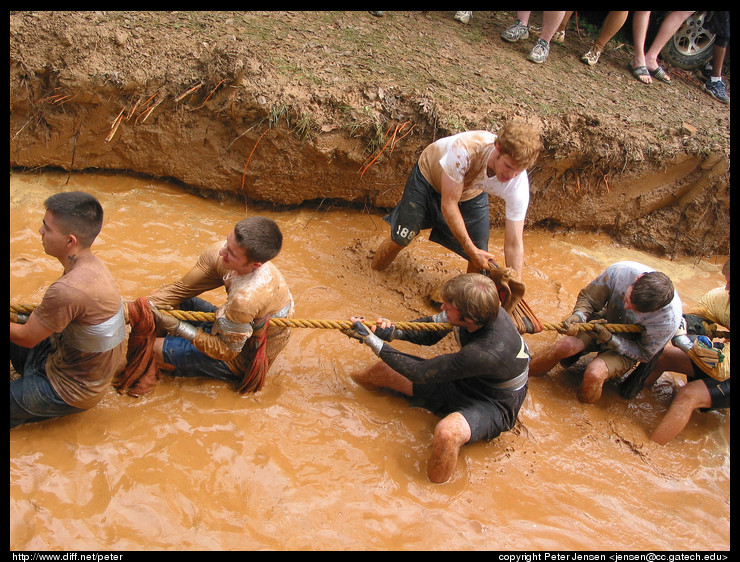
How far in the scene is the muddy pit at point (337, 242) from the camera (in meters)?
2.82

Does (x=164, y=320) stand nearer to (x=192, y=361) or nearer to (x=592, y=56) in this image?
(x=192, y=361)

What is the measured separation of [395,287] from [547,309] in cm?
128

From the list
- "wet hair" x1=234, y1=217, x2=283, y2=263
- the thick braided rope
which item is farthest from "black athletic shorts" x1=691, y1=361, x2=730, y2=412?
"wet hair" x1=234, y1=217, x2=283, y2=263

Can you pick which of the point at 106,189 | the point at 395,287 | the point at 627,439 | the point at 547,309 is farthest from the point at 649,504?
the point at 106,189

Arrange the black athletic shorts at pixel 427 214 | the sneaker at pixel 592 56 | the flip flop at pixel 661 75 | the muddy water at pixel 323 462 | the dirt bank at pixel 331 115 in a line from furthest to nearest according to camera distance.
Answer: the flip flop at pixel 661 75, the sneaker at pixel 592 56, the dirt bank at pixel 331 115, the black athletic shorts at pixel 427 214, the muddy water at pixel 323 462

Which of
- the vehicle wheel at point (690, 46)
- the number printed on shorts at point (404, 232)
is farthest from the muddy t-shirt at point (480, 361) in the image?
the vehicle wheel at point (690, 46)

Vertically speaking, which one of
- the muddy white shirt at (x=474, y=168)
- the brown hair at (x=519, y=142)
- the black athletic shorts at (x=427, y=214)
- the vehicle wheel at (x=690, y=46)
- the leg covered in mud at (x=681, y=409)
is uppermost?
the vehicle wheel at (x=690, y=46)

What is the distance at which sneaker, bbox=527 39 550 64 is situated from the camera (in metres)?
5.95

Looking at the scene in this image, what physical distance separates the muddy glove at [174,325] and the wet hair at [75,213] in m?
0.57

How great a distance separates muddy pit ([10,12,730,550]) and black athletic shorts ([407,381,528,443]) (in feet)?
0.34

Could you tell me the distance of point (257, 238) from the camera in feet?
8.91

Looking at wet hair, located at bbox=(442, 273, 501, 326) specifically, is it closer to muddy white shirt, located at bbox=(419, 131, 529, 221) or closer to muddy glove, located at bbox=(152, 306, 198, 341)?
muddy white shirt, located at bbox=(419, 131, 529, 221)

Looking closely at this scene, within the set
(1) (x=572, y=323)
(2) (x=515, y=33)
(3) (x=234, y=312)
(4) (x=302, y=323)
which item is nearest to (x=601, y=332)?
(1) (x=572, y=323)

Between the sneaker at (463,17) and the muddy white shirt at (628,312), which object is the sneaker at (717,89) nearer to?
the sneaker at (463,17)
